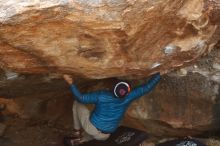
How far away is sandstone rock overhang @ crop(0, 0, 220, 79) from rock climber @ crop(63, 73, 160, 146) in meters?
0.47

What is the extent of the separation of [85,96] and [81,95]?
0.26 ft

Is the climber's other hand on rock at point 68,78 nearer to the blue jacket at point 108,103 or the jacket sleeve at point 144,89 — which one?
the blue jacket at point 108,103

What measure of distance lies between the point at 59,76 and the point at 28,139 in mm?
2186

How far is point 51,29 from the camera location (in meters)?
5.20

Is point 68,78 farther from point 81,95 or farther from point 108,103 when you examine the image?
point 108,103

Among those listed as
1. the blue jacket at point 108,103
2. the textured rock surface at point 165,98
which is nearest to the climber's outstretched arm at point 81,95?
the blue jacket at point 108,103

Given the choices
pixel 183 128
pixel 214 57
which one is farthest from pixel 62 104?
pixel 214 57

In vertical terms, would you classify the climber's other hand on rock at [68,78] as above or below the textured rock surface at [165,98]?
above

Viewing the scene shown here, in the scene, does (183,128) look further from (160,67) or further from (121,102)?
(160,67)

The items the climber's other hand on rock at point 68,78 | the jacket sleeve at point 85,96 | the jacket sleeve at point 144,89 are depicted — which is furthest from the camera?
the jacket sleeve at point 144,89

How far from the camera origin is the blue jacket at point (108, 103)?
6.80m

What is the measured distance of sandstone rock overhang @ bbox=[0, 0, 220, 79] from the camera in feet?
16.6

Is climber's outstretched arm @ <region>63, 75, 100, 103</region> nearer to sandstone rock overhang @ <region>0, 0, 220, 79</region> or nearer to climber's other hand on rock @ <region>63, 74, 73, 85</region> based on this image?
climber's other hand on rock @ <region>63, 74, 73, 85</region>

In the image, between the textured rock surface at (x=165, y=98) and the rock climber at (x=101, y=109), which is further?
the textured rock surface at (x=165, y=98)
